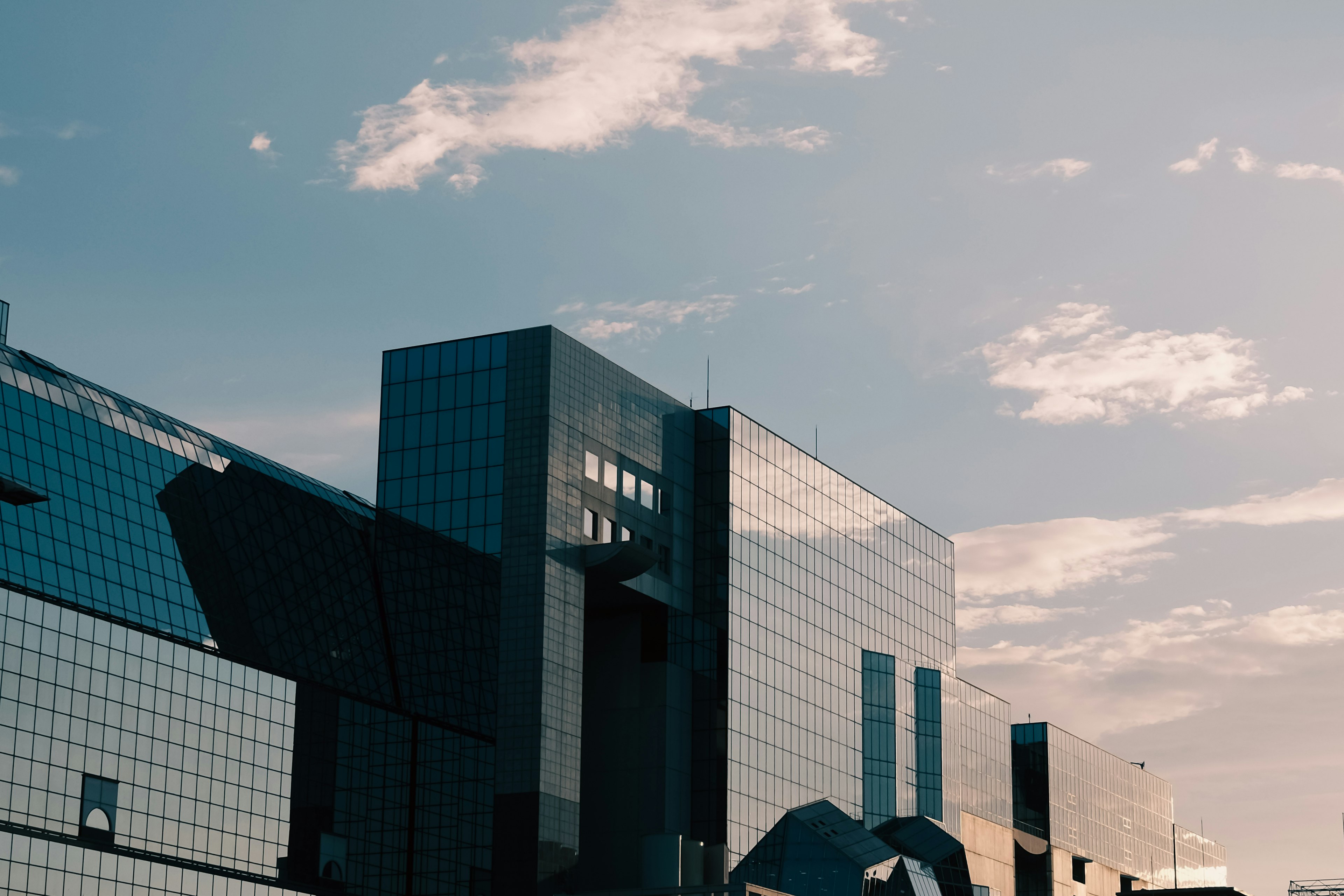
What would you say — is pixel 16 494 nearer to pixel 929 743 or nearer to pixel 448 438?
pixel 448 438

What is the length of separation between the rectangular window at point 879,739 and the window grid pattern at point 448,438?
35.0 m

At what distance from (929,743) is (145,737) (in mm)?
65546

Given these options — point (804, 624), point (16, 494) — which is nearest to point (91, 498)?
point (16, 494)

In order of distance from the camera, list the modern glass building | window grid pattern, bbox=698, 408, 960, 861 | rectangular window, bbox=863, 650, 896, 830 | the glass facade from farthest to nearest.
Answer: rectangular window, bbox=863, 650, 896, 830 → window grid pattern, bbox=698, 408, 960, 861 → the modern glass building → the glass facade

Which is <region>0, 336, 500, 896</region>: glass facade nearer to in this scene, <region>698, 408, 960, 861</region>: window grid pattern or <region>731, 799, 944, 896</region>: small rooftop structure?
<region>698, 408, 960, 861</region>: window grid pattern

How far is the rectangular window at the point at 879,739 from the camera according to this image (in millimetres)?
122000

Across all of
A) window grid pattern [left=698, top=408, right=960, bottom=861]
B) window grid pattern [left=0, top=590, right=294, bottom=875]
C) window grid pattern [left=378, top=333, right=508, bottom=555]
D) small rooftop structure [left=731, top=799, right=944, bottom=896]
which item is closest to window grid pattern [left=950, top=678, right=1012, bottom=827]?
window grid pattern [left=698, top=408, right=960, bottom=861]

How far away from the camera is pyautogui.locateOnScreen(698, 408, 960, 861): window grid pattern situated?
10850 centimetres

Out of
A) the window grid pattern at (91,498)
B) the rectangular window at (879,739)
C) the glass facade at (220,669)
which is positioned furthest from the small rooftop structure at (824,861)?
the window grid pattern at (91,498)

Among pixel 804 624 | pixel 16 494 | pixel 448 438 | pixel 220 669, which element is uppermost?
pixel 448 438

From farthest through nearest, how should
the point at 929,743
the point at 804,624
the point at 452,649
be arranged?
the point at 929,743, the point at 804,624, the point at 452,649

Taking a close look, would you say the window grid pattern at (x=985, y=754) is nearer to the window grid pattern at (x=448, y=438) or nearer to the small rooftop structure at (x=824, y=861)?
the small rooftop structure at (x=824, y=861)

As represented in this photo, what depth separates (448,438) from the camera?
340 ft

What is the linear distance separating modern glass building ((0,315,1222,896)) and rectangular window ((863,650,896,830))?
0.88 ft
